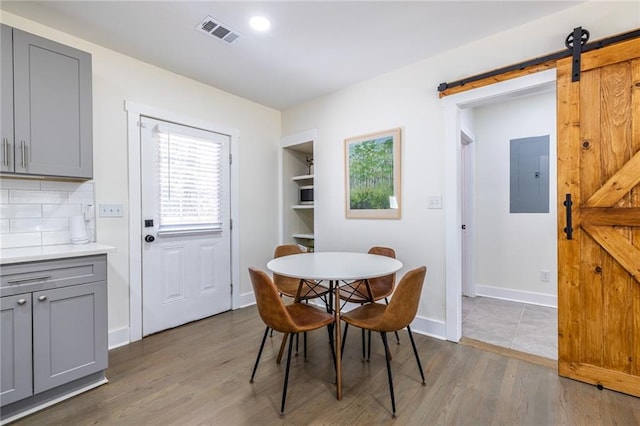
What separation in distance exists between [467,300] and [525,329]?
945 millimetres

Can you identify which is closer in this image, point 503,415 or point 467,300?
point 503,415

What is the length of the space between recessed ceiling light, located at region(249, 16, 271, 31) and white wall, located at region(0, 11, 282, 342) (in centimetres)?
126

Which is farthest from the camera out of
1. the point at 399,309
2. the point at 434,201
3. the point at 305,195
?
the point at 305,195

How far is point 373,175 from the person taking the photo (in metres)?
3.08

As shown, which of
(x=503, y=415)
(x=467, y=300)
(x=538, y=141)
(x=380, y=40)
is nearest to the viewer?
(x=503, y=415)

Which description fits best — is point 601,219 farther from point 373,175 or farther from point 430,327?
point 373,175

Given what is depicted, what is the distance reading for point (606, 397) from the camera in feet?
5.82

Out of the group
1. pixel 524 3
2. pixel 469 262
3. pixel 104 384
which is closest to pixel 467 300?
pixel 469 262

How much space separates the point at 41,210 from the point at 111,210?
440mm

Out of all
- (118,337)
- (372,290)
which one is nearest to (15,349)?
(118,337)

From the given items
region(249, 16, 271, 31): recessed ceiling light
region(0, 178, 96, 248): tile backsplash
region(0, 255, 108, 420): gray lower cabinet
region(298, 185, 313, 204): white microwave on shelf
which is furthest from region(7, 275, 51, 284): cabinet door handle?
region(298, 185, 313, 204): white microwave on shelf

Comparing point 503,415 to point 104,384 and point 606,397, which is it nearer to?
point 606,397

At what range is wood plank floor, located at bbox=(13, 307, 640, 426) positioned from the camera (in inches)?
63.8

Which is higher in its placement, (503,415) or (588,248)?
(588,248)
